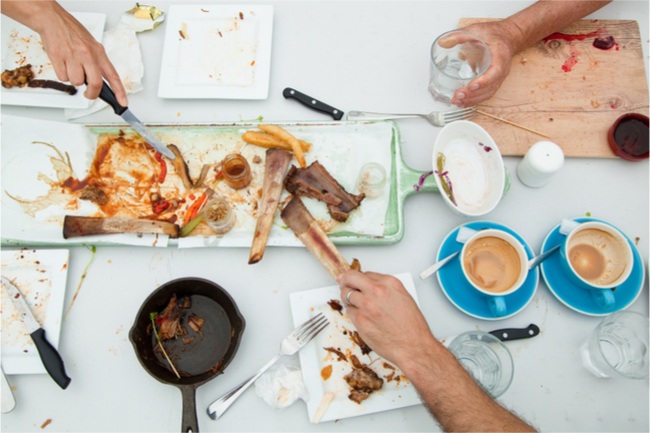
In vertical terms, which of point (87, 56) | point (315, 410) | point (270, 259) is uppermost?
point (87, 56)

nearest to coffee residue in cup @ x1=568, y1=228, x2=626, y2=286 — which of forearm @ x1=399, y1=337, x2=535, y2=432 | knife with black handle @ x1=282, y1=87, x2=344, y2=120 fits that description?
forearm @ x1=399, y1=337, x2=535, y2=432

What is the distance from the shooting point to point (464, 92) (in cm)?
154

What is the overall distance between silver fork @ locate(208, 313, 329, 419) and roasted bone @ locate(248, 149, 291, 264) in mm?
290

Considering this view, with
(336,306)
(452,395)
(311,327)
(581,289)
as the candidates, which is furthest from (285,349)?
(581,289)

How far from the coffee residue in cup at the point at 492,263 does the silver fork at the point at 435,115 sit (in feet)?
1.70

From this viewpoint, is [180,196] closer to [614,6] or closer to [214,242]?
[214,242]

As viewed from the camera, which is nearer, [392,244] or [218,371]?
[218,371]

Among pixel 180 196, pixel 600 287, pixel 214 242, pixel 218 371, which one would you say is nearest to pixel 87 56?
pixel 180 196

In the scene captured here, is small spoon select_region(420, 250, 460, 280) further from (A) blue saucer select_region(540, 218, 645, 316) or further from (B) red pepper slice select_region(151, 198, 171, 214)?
(B) red pepper slice select_region(151, 198, 171, 214)

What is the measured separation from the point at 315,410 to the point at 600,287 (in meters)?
0.97

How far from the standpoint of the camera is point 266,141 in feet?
5.21

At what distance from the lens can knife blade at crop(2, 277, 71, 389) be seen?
1.32m

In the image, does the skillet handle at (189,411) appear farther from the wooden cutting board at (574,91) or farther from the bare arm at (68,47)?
the wooden cutting board at (574,91)

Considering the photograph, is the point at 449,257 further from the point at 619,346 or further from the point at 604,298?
the point at 619,346
